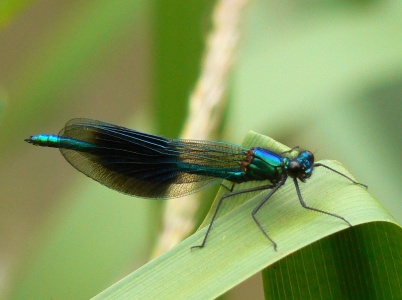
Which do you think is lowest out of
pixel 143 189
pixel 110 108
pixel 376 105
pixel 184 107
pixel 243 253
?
pixel 243 253

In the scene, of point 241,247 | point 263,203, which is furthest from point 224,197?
point 241,247

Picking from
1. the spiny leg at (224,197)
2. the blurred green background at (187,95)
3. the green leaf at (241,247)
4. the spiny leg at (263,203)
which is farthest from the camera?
the blurred green background at (187,95)

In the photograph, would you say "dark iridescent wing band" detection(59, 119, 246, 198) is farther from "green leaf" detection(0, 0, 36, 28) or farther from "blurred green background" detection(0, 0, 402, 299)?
"green leaf" detection(0, 0, 36, 28)

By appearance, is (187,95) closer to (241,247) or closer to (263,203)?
(263,203)

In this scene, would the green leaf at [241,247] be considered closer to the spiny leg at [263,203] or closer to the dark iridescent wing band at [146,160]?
the spiny leg at [263,203]

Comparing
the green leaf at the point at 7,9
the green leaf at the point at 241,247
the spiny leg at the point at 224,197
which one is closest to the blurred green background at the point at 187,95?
the green leaf at the point at 7,9

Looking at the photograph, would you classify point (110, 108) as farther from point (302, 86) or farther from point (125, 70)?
point (302, 86)

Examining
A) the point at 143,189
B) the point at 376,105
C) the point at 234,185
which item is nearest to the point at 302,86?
the point at 376,105
